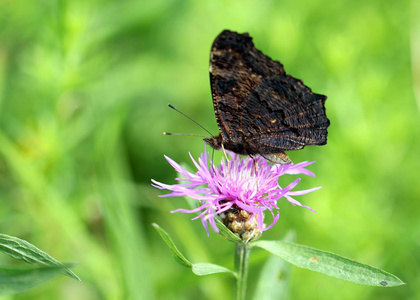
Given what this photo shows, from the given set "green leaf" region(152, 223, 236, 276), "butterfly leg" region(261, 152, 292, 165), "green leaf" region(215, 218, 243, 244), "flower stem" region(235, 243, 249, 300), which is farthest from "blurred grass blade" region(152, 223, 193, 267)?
"butterfly leg" region(261, 152, 292, 165)

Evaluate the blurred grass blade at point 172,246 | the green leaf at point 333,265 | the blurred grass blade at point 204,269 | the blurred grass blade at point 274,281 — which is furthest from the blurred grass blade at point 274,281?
the blurred grass blade at point 172,246

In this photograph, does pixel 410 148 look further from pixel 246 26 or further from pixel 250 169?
pixel 250 169

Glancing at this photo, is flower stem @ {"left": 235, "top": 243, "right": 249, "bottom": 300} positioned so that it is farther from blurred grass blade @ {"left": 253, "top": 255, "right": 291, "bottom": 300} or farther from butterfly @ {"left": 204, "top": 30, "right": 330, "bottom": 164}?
butterfly @ {"left": 204, "top": 30, "right": 330, "bottom": 164}

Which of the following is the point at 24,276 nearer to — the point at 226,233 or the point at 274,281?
the point at 226,233

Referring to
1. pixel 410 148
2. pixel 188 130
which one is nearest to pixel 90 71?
pixel 188 130

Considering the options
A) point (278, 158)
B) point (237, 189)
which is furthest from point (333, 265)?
point (278, 158)

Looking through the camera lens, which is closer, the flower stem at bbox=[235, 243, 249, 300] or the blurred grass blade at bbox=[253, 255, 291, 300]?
the flower stem at bbox=[235, 243, 249, 300]

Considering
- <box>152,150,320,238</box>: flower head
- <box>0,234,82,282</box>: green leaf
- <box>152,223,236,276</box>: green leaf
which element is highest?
<box>152,150,320,238</box>: flower head

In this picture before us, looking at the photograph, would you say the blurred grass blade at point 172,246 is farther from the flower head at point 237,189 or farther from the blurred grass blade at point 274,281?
the blurred grass blade at point 274,281
